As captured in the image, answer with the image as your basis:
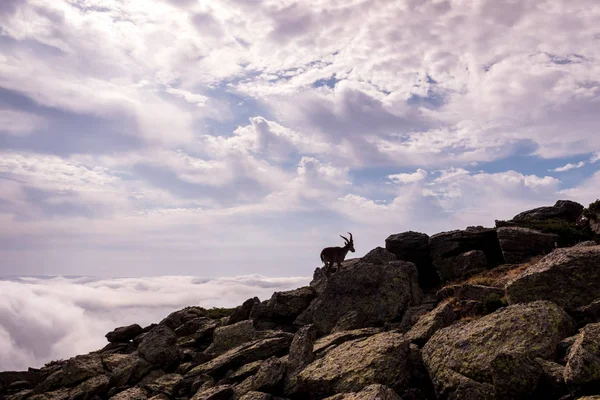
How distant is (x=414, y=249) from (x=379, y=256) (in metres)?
4.03

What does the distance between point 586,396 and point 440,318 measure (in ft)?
28.4

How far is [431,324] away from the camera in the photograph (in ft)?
66.2

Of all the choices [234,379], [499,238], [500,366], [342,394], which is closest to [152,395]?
[234,379]

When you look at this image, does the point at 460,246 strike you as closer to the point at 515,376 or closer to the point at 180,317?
the point at 515,376

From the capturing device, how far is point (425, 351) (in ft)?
57.0

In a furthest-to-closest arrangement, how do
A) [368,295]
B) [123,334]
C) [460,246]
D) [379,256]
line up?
[123,334] → [460,246] → [379,256] → [368,295]

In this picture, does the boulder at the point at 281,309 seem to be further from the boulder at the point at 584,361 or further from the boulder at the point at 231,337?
the boulder at the point at 584,361

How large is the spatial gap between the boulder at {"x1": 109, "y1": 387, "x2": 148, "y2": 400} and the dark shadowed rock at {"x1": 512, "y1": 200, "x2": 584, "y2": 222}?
34.9 meters

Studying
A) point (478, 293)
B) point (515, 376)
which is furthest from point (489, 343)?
point (478, 293)

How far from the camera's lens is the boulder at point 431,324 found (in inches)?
768

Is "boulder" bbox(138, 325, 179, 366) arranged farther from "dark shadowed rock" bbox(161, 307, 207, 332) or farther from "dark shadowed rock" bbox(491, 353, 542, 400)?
"dark shadowed rock" bbox(491, 353, 542, 400)

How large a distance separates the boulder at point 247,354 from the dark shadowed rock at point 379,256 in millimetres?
11266

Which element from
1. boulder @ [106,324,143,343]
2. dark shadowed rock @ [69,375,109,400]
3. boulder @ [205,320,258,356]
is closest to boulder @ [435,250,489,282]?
boulder @ [205,320,258,356]

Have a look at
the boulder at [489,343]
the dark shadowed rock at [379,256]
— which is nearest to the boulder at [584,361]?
the boulder at [489,343]
